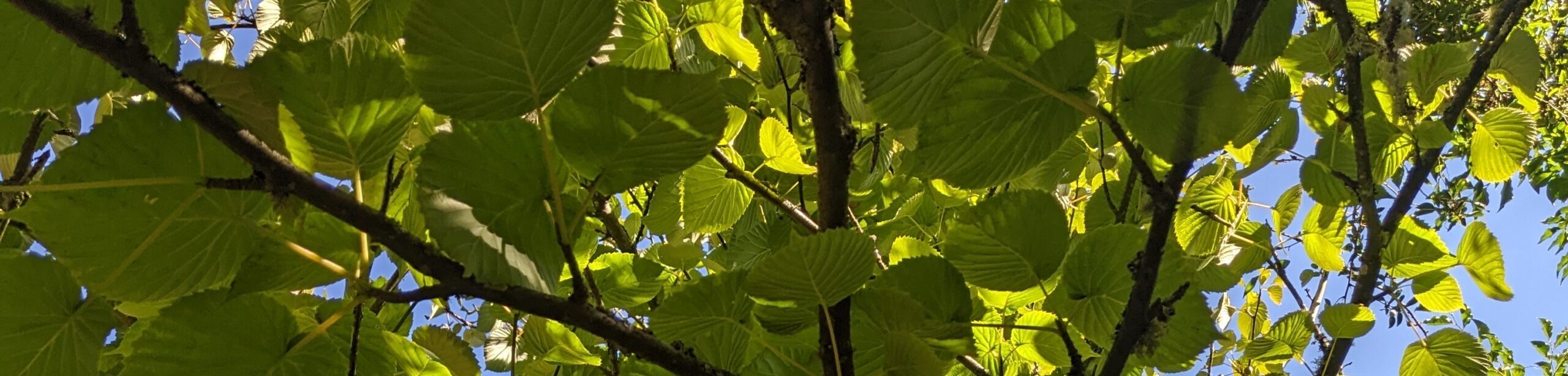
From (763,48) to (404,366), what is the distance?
354 mm

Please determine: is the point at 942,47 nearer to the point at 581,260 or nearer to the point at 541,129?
the point at 541,129

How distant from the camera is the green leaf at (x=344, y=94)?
23cm

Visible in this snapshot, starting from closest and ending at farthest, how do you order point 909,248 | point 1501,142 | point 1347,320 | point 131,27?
point 131,27 → point 909,248 → point 1347,320 → point 1501,142

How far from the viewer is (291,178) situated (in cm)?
21

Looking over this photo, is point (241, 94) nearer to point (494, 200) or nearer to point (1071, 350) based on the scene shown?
point (494, 200)

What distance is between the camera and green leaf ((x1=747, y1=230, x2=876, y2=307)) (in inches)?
9.8

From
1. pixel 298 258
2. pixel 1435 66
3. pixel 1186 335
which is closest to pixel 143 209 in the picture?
pixel 298 258

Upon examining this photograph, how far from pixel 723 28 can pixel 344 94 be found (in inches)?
10.8

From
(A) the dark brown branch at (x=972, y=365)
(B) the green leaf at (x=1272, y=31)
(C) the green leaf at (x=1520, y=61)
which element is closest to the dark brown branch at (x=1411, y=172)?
(C) the green leaf at (x=1520, y=61)

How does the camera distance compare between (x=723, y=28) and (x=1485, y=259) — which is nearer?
(x=723, y=28)

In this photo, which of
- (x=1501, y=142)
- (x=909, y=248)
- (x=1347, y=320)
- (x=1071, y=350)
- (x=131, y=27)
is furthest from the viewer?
(x=1501, y=142)

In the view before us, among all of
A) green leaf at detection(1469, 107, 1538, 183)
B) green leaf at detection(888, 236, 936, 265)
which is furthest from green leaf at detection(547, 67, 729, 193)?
green leaf at detection(1469, 107, 1538, 183)

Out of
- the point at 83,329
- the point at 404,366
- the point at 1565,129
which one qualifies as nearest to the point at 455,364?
the point at 404,366

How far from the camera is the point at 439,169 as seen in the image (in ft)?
0.73
